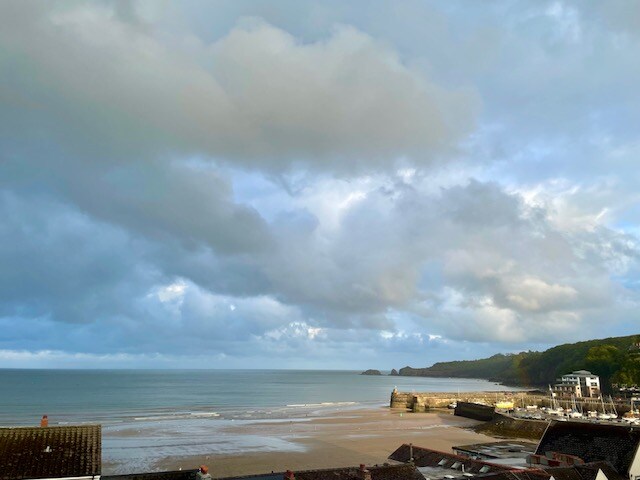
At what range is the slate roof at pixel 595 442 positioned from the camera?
1220 inches

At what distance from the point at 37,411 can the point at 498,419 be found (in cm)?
8222

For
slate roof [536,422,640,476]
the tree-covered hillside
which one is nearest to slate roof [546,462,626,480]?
slate roof [536,422,640,476]

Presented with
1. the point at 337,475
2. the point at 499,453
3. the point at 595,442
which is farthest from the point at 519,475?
the point at 499,453

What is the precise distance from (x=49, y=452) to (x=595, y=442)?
32202 mm

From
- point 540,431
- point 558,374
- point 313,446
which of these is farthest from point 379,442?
point 558,374

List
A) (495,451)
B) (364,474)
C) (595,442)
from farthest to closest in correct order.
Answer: (495,451) < (595,442) < (364,474)

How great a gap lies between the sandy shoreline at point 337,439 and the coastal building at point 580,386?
3149 centimetres

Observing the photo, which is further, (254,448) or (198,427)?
(198,427)

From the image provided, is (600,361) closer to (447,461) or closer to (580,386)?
(580,386)

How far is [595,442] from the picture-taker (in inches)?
1309

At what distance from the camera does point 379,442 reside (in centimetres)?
6022

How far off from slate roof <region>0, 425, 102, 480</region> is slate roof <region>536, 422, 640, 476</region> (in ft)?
95.7

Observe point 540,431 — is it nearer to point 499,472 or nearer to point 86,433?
point 499,472

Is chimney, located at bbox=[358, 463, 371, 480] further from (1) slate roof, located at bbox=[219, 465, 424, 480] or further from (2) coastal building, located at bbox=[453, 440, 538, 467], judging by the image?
(2) coastal building, located at bbox=[453, 440, 538, 467]
